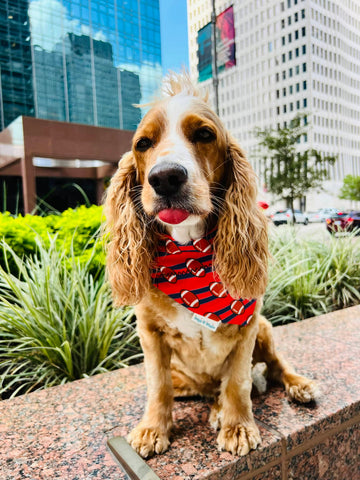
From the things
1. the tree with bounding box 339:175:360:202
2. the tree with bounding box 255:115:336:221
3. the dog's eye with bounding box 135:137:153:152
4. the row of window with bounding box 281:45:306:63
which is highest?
the row of window with bounding box 281:45:306:63

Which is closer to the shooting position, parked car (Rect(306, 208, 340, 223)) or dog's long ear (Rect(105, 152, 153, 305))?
dog's long ear (Rect(105, 152, 153, 305))

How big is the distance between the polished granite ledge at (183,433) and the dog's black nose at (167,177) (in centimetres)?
101

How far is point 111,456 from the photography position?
55.1 inches

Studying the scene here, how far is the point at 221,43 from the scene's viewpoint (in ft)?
17.9

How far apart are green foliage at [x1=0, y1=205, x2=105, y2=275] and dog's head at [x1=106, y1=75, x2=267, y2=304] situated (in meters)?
1.28

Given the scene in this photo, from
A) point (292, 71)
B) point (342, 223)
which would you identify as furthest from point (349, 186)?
point (342, 223)

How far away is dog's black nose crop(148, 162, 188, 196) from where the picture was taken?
110 cm

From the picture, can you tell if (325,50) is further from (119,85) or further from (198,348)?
(198,348)

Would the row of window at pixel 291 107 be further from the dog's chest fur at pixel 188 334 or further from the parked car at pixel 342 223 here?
the dog's chest fur at pixel 188 334

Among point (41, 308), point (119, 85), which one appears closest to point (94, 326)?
point (41, 308)

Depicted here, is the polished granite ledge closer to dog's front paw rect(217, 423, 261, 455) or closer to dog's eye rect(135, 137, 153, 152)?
dog's front paw rect(217, 423, 261, 455)

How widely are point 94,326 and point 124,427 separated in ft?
3.11

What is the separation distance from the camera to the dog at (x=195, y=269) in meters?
1.35

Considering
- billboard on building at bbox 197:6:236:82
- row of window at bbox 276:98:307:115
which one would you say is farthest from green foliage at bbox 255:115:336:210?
billboard on building at bbox 197:6:236:82
